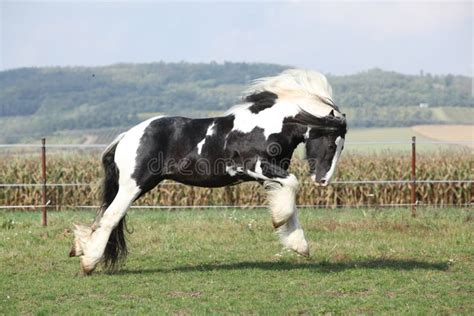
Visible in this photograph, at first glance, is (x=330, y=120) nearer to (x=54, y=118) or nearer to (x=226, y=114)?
(x=226, y=114)

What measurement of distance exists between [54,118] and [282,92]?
81742 mm

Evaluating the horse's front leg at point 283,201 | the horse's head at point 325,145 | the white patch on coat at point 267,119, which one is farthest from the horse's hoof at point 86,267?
the horse's head at point 325,145

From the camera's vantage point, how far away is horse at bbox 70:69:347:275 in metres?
8.92

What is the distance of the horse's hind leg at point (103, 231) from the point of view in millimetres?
8875

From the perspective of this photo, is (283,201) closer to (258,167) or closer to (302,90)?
(258,167)

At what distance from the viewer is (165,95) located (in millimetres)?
99938

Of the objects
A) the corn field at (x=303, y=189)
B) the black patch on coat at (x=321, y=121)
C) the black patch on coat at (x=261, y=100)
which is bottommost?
the corn field at (x=303, y=189)

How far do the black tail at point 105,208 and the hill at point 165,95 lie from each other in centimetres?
6012

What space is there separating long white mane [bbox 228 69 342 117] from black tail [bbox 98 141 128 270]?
157 centimetres

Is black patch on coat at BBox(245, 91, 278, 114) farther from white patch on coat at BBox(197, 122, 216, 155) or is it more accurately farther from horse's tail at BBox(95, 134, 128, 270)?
horse's tail at BBox(95, 134, 128, 270)

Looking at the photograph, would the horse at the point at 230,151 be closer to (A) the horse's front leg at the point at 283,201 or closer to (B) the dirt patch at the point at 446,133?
(A) the horse's front leg at the point at 283,201

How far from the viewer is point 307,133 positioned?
9.05m

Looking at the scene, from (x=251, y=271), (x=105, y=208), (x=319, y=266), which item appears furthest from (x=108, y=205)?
(x=319, y=266)

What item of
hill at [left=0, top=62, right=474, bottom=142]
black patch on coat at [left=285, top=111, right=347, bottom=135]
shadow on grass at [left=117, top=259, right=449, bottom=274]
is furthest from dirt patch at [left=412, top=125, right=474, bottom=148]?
black patch on coat at [left=285, top=111, right=347, bottom=135]
